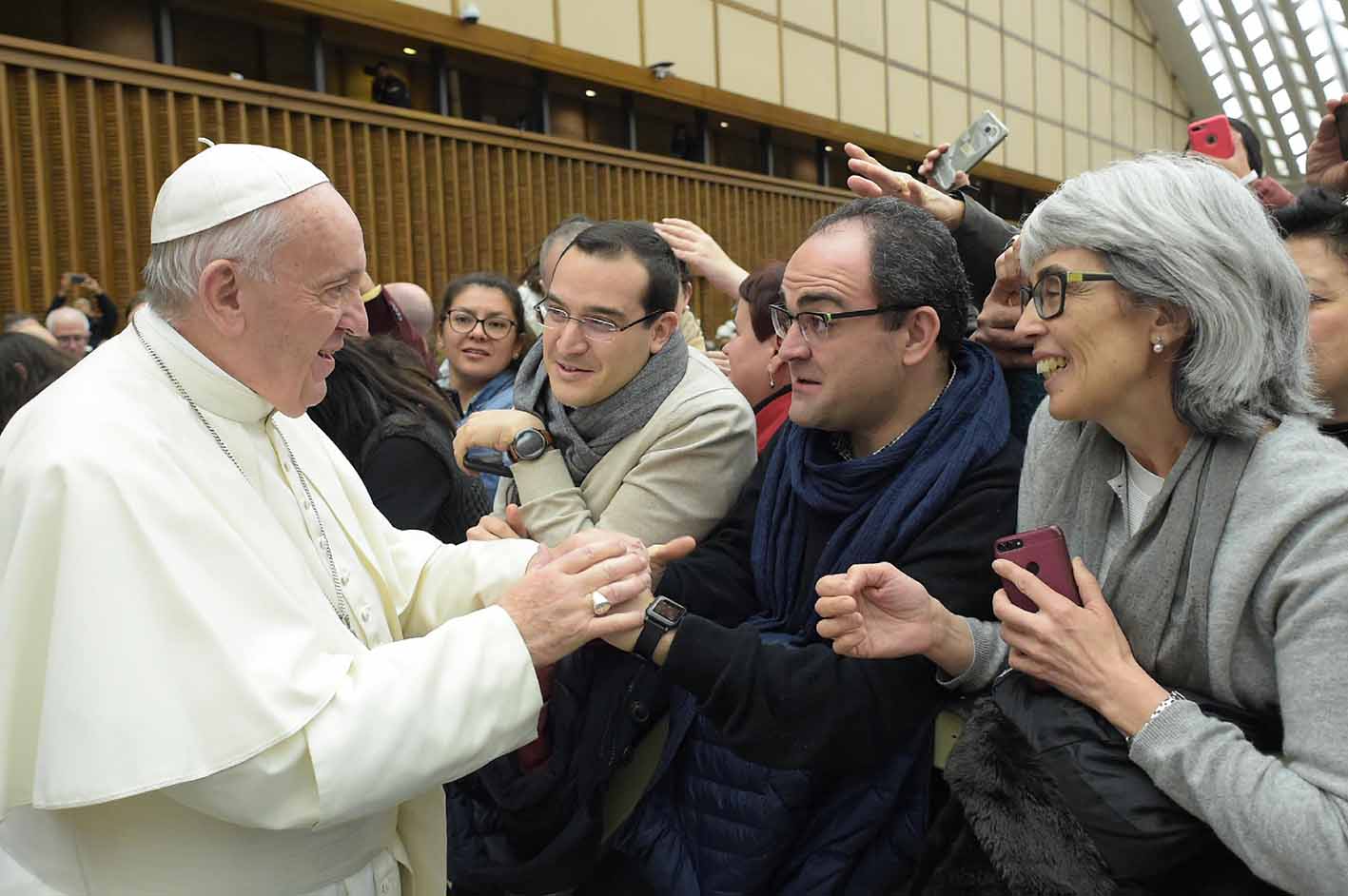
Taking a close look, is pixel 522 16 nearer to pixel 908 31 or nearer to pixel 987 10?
pixel 908 31

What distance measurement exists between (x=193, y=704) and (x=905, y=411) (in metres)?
1.19

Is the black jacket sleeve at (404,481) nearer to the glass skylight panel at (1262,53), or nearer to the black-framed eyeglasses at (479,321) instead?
the black-framed eyeglasses at (479,321)

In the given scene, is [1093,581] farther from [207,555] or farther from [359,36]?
[359,36]

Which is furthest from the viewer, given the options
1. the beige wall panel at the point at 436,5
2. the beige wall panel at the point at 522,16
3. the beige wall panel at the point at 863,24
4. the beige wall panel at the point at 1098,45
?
the beige wall panel at the point at 1098,45

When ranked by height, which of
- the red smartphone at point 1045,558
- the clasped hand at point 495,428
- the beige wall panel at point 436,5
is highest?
the beige wall panel at point 436,5

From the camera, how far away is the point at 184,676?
115 cm

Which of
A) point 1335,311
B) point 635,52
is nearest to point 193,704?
point 1335,311

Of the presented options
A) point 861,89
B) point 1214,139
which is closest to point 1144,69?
point 861,89

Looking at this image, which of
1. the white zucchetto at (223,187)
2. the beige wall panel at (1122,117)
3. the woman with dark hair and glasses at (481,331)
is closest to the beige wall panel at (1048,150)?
the beige wall panel at (1122,117)

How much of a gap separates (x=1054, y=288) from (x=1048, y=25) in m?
14.3

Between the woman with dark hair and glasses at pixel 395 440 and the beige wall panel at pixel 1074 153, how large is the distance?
13.7m

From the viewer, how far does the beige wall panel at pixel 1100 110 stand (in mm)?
14703

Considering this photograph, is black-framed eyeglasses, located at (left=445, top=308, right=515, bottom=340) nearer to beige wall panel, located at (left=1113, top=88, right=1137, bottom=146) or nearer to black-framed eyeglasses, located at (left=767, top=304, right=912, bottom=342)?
black-framed eyeglasses, located at (left=767, top=304, right=912, bottom=342)

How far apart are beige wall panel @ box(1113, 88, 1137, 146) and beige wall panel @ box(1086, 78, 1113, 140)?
0.59 feet
